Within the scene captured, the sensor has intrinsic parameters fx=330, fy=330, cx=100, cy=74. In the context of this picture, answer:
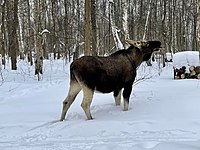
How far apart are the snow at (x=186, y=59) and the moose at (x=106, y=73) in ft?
21.1

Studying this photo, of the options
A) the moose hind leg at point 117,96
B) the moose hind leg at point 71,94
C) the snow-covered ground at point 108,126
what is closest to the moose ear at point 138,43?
the moose hind leg at point 117,96

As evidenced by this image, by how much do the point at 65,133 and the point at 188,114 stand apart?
7.18ft

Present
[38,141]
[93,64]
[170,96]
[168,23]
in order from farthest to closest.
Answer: [168,23]
[170,96]
[93,64]
[38,141]

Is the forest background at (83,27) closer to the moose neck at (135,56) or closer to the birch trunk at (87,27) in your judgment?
the birch trunk at (87,27)

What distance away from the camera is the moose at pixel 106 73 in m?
5.84

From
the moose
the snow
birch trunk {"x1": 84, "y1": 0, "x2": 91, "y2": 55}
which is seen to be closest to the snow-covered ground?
the moose

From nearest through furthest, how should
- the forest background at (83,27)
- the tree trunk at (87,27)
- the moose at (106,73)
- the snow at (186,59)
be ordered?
the moose at (106,73)
the tree trunk at (87,27)
the snow at (186,59)
the forest background at (83,27)

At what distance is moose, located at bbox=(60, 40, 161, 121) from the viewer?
230 inches

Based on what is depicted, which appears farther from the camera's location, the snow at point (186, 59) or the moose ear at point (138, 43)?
the snow at point (186, 59)

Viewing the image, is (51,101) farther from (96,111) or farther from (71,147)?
(71,147)

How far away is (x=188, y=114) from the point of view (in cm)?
573

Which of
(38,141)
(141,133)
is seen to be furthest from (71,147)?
(141,133)

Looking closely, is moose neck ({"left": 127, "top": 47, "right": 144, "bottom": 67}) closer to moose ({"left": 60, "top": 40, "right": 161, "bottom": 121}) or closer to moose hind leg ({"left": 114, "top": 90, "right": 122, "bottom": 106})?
moose ({"left": 60, "top": 40, "right": 161, "bottom": 121})

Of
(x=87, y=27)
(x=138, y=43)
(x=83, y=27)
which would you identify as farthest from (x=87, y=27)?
(x=83, y=27)
